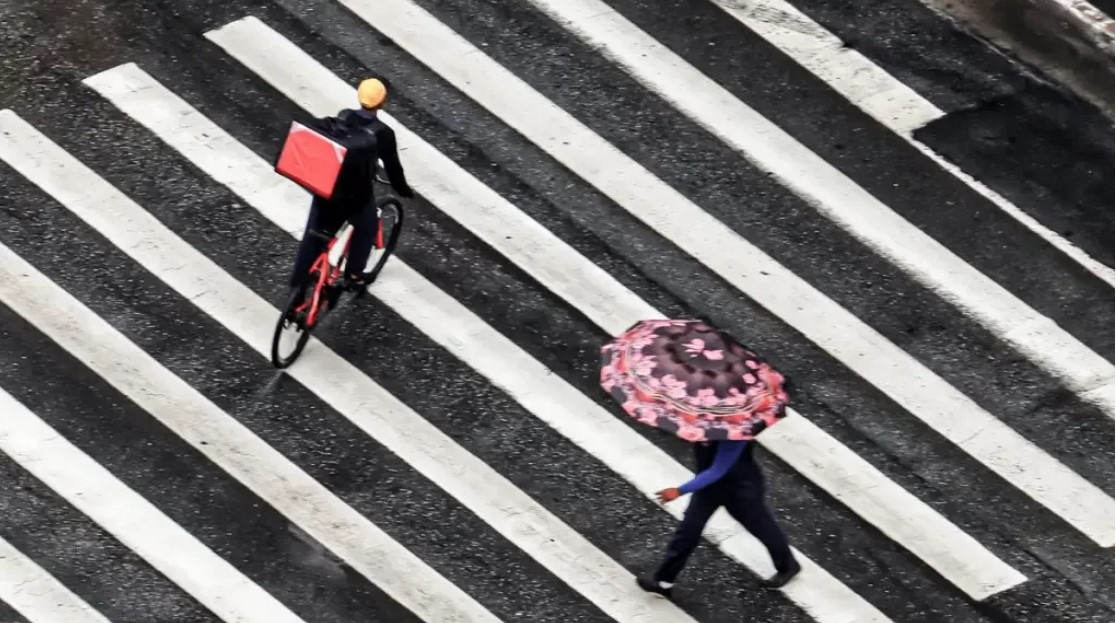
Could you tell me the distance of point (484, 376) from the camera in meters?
10.9

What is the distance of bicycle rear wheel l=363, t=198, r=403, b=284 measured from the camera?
36.8 ft

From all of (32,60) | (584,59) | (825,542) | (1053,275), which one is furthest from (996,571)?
(32,60)

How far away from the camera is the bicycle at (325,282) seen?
10.5 meters

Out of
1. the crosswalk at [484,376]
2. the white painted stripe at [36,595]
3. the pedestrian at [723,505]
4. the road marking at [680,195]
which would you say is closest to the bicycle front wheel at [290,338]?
the crosswalk at [484,376]

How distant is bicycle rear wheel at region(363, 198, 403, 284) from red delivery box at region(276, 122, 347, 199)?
4.34ft

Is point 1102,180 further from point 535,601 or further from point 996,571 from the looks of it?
point 535,601

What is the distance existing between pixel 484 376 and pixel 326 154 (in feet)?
6.35

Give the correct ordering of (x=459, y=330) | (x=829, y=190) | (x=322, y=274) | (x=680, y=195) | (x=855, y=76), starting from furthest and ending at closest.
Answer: (x=855, y=76) < (x=829, y=190) < (x=680, y=195) < (x=459, y=330) < (x=322, y=274)

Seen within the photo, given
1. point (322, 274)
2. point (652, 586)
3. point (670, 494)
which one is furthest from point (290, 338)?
point (670, 494)

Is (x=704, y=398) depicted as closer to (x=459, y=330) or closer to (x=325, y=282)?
(x=459, y=330)

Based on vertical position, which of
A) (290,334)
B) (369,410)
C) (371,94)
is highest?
(371,94)

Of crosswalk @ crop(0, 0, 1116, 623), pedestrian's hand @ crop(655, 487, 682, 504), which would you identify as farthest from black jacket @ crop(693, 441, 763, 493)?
crosswalk @ crop(0, 0, 1116, 623)

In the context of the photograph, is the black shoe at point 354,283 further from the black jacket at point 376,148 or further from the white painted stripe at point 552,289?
the black jacket at point 376,148

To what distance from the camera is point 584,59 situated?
1305cm
